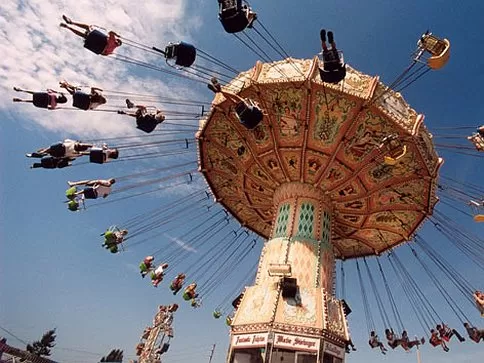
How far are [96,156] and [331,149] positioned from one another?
759cm

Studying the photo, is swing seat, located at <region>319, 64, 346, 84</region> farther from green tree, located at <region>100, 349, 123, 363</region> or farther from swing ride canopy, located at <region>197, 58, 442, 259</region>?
green tree, located at <region>100, 349, 123, 363</region>

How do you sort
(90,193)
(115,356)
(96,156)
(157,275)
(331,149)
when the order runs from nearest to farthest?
1. (96,156)
2. (90,193)
3. (331,149)
4. (157,275)
5. (115,356)

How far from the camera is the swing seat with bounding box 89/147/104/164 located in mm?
10997

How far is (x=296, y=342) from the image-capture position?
10.2 m

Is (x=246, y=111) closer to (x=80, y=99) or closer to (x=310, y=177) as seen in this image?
(x=80, y=99)

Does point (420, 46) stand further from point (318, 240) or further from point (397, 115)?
point (318, 240)

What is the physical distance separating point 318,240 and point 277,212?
6.55 feet

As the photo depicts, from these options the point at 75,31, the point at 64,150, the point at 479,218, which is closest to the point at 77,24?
the point at 75,31

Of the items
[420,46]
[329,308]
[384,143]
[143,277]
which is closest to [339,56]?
[420,46]

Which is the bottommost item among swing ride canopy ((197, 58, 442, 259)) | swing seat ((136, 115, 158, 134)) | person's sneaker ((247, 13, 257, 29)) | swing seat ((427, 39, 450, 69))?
swing seat ((136, 115, 158, 134))

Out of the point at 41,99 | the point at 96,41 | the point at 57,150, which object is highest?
the point at 96,41

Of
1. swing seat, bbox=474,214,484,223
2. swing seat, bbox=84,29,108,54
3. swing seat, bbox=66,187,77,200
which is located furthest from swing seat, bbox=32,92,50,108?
swing seat, bbox=474,214,484,223

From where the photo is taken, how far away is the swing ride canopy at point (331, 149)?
1174 cm

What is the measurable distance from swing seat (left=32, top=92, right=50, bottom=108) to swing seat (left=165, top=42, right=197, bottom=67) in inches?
124
